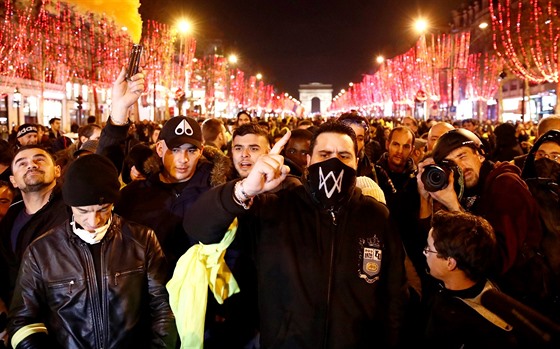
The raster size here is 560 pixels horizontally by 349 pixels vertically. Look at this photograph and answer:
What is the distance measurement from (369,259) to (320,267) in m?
0.28

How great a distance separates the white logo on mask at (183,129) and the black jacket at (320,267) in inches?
63.7

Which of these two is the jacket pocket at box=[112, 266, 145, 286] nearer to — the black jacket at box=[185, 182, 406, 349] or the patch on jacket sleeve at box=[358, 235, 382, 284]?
the black jacket at box=[185, 182, 406, 349]

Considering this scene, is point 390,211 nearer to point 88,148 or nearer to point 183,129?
point 183,129

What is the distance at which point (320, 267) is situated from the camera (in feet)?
9.91

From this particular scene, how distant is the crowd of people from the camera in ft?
9.78

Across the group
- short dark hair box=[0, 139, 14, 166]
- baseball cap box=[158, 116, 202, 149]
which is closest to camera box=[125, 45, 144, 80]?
baseball cap box=[158, 116, 202, 149]

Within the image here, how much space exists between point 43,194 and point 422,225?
3220 mm

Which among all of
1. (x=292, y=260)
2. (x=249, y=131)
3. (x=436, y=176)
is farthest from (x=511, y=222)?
(x=249, y=131)

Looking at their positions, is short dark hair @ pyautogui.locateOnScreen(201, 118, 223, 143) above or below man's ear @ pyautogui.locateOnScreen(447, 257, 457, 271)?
above

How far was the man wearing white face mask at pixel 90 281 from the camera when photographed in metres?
3.38

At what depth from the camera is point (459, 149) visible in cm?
408

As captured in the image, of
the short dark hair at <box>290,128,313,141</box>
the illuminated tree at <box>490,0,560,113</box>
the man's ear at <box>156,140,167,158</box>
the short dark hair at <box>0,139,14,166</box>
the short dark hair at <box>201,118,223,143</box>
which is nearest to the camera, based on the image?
the man's ear at <box>156,140,167,158</box>

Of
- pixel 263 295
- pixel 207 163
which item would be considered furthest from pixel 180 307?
pixel 207 163

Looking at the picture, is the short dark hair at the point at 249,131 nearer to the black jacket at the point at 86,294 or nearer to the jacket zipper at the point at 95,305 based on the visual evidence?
the black jacket at the point at 86,294
